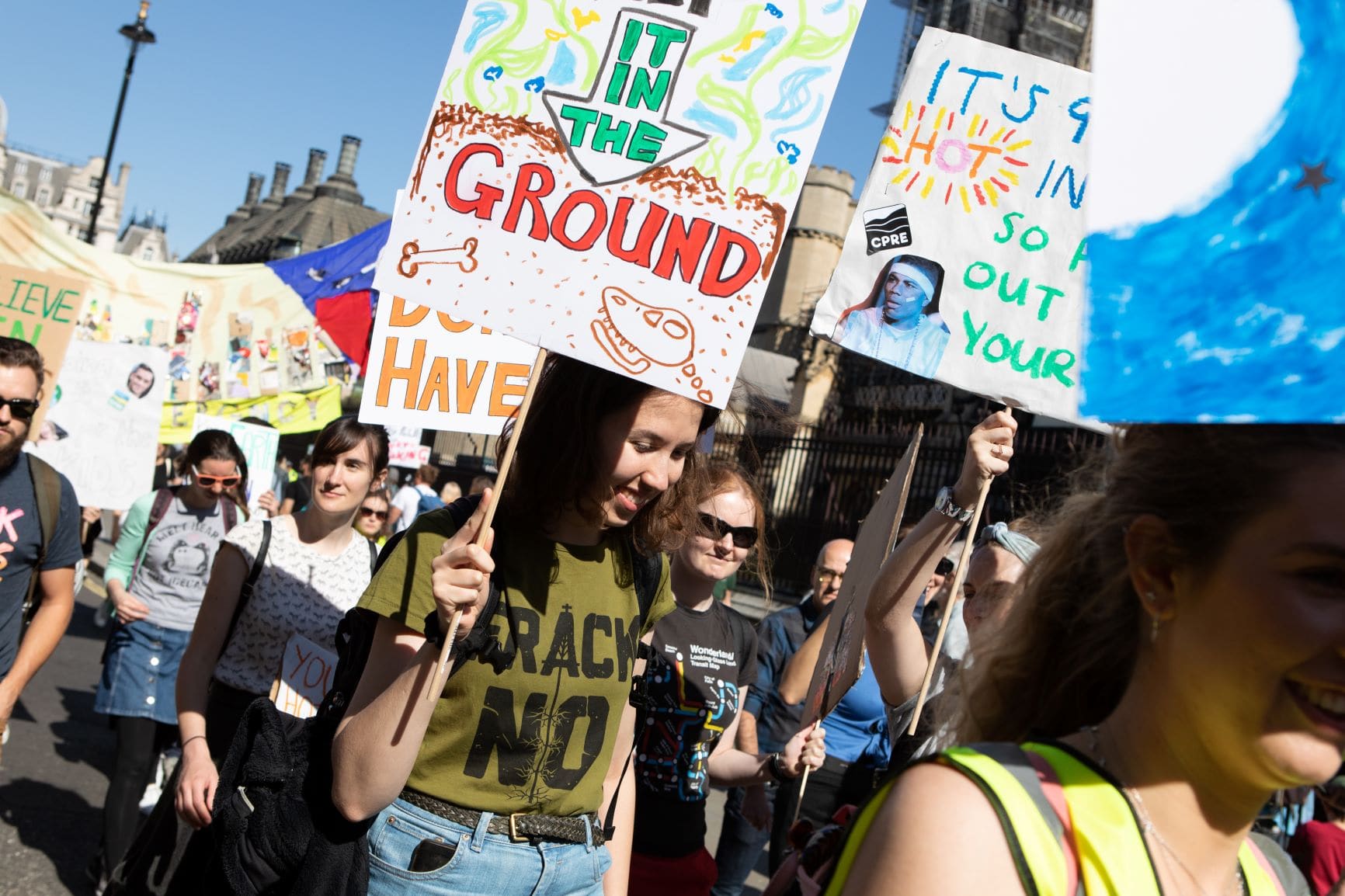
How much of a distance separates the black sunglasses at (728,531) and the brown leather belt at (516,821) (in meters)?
1.56

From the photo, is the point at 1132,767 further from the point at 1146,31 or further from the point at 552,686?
the point at 552,686

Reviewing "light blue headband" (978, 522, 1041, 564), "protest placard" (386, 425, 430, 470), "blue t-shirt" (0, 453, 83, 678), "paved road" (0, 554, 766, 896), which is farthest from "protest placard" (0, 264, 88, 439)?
"protest placard" (386, 425, 430, 470)

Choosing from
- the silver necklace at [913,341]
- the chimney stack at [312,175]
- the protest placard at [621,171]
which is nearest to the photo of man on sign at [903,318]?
the silver necklace at [913,341]

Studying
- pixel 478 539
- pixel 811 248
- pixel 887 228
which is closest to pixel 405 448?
pixel 887 228

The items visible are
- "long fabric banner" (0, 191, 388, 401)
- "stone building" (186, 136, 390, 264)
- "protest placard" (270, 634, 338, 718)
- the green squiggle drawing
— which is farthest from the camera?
"stone building" (186, 136, 390, 264)

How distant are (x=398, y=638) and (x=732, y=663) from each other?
185 centimetres

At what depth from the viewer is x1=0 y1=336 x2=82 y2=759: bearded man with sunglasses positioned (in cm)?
389

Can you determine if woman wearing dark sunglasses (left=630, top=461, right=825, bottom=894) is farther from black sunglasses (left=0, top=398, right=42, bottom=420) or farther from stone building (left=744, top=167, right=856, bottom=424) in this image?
stone building (left=744, top=167, right=856, bottom=424)

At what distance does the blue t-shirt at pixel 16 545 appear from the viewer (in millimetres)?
3896

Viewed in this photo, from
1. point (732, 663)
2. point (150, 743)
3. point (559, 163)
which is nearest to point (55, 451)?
Result: point (150, 743)

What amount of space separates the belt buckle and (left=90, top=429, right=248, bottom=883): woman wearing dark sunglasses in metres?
3.21

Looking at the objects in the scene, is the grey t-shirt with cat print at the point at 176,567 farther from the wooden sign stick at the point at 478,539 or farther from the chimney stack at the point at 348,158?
the chimney stack at the point at 348,158

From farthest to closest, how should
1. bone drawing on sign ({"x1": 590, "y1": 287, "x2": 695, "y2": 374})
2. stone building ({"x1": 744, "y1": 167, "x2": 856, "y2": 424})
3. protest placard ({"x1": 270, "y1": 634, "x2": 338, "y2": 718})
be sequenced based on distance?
stone building ({"x1": 744, "y1": 167, "x2": 856, "y2": 424}), protest placard ({"x1": 270, "y1": 634, "x2": 338, "y2": 718}), bone drawing on sign ({"x1": 590, "y1": 287, "x2": 695, "y2": 374})

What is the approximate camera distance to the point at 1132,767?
1.40 metres
